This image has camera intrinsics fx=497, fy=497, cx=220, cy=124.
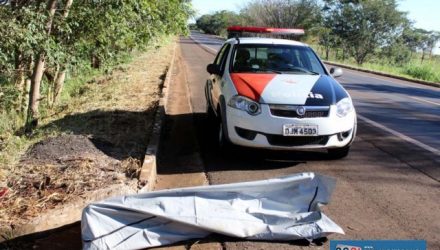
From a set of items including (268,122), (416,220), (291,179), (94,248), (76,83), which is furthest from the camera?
(76,83)

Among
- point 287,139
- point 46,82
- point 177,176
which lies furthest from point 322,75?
point 46,82

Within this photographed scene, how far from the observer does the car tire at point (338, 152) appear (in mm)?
6559

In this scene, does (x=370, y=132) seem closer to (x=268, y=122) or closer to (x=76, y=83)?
(x=268, y=122)

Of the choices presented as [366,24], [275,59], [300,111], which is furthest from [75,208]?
[366,24]

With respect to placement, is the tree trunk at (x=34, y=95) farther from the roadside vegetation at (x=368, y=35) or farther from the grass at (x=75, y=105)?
the roadside vegetation at (x=368, y=35)

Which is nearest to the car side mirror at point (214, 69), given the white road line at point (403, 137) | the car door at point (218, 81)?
the car door at point (218, 81)

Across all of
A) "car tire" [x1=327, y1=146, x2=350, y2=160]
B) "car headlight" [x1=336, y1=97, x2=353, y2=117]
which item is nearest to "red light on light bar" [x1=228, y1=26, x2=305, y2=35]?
"car headlight" [x1=336, y1=97, x2=353, y2=117]

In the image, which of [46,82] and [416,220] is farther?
[46,82]

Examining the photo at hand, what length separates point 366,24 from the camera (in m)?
42.5

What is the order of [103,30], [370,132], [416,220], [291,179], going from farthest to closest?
1. [103,30]
2. [370,132]
3. [416,220]
4. [291,179]

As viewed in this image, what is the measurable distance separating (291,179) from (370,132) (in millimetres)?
4669

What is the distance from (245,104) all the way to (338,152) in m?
1.49

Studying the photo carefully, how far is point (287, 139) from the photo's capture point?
19.7 ft

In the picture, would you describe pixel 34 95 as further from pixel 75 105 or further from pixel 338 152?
pixel 338 152
